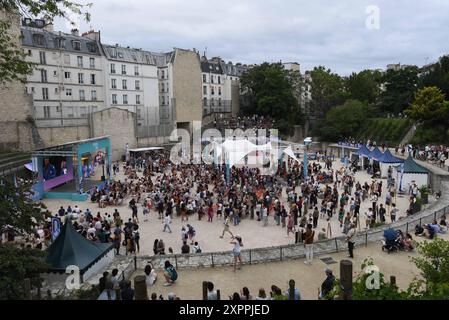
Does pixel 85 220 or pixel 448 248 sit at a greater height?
pixel 448 248

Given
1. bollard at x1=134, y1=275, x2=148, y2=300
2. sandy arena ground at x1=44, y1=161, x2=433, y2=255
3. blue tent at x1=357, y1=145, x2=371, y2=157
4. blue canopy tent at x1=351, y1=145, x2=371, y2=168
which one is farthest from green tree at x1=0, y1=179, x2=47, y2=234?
blue canopy tent at x1=351, y1=145, x2=371, y2=168

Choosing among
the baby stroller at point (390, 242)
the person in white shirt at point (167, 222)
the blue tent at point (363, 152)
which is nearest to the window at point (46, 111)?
the person in white shirt at point (167, 222)

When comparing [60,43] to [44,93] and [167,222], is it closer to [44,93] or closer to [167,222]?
[44,93]

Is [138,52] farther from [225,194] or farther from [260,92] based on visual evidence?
[225,194]

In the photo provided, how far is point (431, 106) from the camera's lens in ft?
126

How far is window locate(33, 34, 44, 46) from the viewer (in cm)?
4041

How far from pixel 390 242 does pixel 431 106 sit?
30.6m

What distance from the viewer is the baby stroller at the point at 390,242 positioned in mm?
13227

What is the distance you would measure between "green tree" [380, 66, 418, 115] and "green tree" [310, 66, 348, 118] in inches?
348

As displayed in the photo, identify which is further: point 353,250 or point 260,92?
point 260,92

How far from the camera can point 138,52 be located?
51.2 metres

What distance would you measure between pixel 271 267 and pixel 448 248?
17.2 feet

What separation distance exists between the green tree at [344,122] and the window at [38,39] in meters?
36.7
